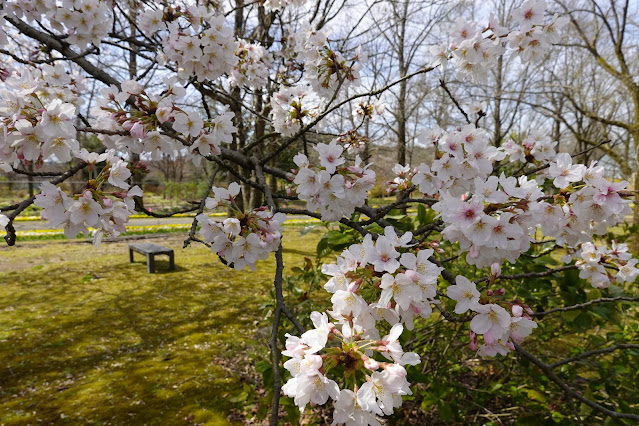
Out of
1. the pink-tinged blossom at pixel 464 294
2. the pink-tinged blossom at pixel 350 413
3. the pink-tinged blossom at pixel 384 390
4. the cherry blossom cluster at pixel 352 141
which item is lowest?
the pink-tinged blossom at pixel 350 413

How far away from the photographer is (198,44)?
1858 mm

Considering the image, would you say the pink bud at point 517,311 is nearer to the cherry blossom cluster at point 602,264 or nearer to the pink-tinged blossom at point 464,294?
the pink-tinged blossom at point 464,294

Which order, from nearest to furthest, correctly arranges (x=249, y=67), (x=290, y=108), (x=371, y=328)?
(x=371, y=328) → (x=290, y=108) → (x=249, y=67)

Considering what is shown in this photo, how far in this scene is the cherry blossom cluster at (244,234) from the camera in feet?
3.69

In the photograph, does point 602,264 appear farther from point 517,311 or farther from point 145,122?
point 145,122

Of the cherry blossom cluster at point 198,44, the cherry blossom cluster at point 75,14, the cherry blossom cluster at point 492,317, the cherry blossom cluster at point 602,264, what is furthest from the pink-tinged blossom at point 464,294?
the cherry blossom cluster at point 75,14

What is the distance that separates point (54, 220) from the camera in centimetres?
104

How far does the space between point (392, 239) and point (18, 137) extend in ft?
3.94

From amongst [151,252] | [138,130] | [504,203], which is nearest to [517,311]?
[504,203]

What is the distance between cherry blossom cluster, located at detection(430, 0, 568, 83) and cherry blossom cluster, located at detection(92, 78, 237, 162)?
119cm

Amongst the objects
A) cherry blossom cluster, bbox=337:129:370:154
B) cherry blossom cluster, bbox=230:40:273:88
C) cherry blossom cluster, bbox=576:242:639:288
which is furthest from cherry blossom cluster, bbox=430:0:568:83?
cherry blossom cluster, bbox=230:40:273:88

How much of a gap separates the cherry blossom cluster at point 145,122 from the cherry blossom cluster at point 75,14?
1.00 metres

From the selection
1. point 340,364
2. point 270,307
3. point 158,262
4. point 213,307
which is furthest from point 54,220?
point 158,262

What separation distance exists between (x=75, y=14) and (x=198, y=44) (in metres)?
0.83
